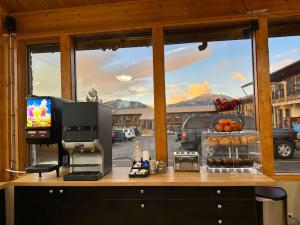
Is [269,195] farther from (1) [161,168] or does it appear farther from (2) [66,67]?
(2) [66,67]

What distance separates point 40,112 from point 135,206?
4.59ft

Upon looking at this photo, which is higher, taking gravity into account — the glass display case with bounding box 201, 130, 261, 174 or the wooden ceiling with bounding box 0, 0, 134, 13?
the wooden ceiling with bounding box 0, 0, 134, 13

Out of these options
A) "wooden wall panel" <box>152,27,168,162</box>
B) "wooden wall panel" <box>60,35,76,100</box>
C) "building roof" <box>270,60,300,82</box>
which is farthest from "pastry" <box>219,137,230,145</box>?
"wooden wall panel" <box>60,35,76,100</box>

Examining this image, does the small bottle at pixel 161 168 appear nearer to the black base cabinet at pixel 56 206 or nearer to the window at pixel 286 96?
the black base cabinet at pixel 56 206

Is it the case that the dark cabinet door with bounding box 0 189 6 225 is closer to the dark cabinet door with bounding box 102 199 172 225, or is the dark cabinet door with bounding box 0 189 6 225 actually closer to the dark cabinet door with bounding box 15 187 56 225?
the dark cabinet door with bounding box 15 187 56 225

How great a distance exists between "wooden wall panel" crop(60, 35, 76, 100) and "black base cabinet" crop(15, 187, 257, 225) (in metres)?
1.31

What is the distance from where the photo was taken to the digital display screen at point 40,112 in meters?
2.47

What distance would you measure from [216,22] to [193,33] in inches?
12.7

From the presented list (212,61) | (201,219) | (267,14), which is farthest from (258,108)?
(201,219)

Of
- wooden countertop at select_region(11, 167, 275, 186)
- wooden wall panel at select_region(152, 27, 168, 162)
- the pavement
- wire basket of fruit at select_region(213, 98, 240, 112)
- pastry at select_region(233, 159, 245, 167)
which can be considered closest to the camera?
wooden countertop at select_region(11, 167, 275, 186)

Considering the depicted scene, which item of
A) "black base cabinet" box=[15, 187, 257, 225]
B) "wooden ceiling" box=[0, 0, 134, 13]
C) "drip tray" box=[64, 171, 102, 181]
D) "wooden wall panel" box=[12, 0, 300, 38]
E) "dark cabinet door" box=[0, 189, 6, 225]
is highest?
"wooden ceiling" box=[0, 0, 134, 13]

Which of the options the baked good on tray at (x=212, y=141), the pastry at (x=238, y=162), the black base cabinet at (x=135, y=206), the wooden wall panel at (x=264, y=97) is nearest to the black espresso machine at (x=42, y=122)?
the black base cabinet at (x=135, y=206)

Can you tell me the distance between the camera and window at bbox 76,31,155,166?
3.21 m

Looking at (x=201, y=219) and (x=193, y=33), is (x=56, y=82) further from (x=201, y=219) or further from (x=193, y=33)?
(x=201, y=219)
